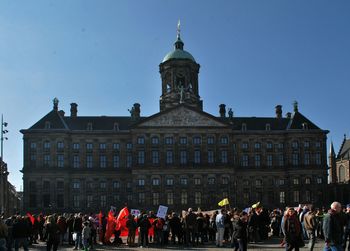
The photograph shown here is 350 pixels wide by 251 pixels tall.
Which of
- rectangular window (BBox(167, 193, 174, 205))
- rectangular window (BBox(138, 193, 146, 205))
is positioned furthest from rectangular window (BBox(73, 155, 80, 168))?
rectangular window (BBox(167, 193, 174, 205))

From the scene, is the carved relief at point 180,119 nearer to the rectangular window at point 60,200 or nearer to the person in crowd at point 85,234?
the rectangular window at point 60,200

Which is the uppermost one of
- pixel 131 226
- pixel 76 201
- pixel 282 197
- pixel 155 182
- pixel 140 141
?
pixel 140 141

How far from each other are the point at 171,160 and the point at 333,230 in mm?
49433

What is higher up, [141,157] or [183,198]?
[141,157]

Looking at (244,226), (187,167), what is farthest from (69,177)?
(244,226)

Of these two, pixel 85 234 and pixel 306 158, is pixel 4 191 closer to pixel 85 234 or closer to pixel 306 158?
pixel 306 158

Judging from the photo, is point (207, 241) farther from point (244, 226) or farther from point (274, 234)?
point (244, 226)

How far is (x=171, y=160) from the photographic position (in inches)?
2388

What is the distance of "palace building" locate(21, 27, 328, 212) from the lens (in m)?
60.0

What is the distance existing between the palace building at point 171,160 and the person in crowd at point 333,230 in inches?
1906

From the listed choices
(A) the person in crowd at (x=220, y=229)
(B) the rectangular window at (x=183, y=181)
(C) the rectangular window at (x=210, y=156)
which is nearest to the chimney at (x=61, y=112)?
(B) the rectangular window at (x=183, y=181)

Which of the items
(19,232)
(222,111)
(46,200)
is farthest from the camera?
(222,111)

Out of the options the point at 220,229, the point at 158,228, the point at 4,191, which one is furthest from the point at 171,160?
the point at 220,229

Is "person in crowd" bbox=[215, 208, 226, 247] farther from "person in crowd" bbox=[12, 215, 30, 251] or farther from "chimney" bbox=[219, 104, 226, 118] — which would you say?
"chimney" bbox=[219, 104, 226, 118]
